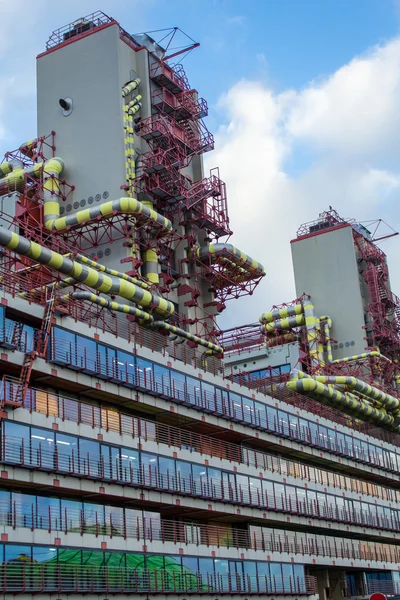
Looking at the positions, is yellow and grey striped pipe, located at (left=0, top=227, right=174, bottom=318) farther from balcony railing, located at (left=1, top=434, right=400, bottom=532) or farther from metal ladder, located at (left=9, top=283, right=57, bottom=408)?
balcony railing, located at (left=1, top=434, right=400, bottom=532)

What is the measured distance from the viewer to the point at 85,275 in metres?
63.2

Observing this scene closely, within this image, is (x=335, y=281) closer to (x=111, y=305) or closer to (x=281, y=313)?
(x=281, y=313)

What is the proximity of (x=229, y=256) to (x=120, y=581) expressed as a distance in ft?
125

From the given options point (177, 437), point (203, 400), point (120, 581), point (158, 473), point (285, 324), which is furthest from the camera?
point (285, 324)

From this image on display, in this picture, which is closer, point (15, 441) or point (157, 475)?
point (15, 441)

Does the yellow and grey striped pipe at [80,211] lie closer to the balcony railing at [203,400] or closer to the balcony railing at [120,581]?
the balcony railing at [203,400]

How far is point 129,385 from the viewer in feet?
195

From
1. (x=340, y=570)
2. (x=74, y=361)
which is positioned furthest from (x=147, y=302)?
(x=340, y=570)

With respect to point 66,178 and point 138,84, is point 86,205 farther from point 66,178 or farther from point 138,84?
point 138,84

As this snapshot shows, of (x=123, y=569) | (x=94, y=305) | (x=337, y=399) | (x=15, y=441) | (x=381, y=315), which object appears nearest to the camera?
(x=15, y=441)

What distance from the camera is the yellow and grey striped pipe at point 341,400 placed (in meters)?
85.0

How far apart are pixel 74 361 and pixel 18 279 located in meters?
7.08

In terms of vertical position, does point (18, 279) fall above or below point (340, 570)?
above

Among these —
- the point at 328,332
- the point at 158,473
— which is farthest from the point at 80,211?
the point at 328,332
